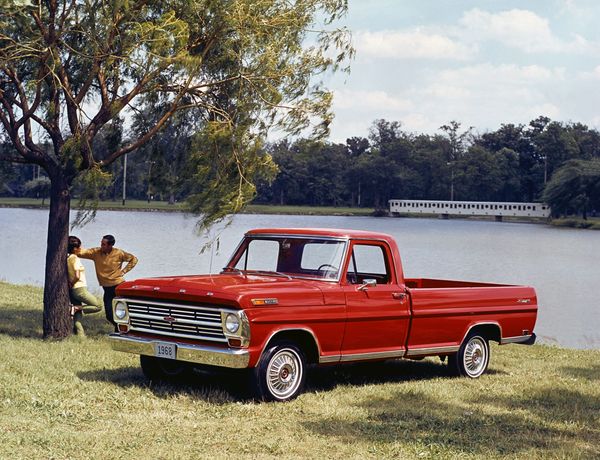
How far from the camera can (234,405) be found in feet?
29.9

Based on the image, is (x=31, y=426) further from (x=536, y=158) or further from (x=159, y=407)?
(x=536, y=158)

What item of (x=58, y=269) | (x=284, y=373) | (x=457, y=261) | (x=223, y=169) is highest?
(x=223, y=169)

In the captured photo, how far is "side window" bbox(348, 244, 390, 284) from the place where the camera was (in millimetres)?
10711

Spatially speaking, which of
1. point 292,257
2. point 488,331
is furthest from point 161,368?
point 488,331

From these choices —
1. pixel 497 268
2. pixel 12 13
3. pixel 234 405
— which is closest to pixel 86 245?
pixel 497 268

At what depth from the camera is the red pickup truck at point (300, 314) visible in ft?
30.2

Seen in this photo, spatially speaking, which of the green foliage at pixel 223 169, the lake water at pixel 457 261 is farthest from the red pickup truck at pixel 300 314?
the lake water at pixel 457 261

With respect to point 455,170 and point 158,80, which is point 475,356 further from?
point 455,170

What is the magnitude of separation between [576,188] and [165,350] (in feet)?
320

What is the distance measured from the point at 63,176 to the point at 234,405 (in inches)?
250

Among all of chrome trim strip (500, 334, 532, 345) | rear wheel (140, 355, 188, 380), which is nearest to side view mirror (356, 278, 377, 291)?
rear wheel (140, 355, 188, 380)

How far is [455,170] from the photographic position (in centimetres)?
12756

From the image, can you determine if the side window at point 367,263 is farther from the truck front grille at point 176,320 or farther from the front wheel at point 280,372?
the truck front grille at point 176,320

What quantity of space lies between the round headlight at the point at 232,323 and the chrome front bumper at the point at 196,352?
8.0 inches
